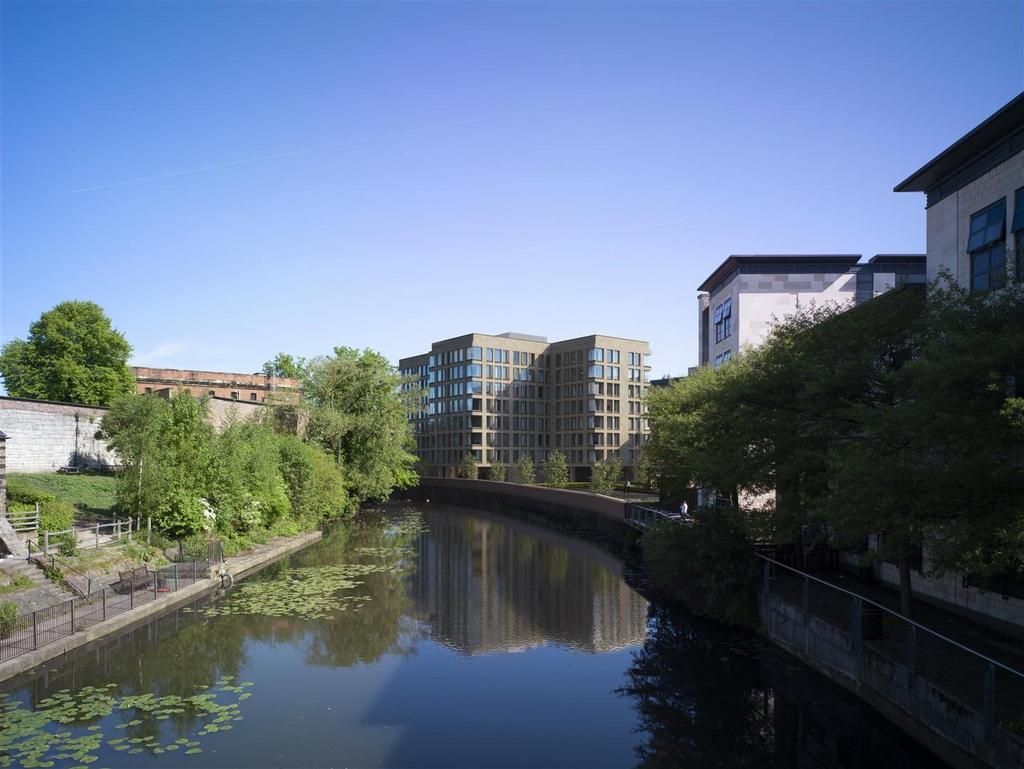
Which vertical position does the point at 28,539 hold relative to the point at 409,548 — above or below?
above

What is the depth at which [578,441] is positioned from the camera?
10738 centimetres

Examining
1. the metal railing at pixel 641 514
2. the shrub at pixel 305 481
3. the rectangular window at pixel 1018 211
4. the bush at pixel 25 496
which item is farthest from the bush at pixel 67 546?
the rectangular window at pixel 1018 211

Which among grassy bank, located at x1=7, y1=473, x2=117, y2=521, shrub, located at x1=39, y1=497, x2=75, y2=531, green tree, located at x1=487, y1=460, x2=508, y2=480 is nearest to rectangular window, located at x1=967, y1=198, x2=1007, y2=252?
shrub, located at x1=39, y1=497, x2=75, y2=531

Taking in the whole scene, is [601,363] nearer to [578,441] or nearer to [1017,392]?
[578,441]

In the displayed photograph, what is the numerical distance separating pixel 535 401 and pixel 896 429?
97033mm

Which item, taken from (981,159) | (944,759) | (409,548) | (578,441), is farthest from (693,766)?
(578,441)

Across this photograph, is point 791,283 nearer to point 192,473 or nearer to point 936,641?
point 936,641

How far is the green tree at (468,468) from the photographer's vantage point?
326 feet

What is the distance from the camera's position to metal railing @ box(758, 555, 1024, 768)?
12117 mm

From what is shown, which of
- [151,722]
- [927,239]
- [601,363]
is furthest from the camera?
[601,363]

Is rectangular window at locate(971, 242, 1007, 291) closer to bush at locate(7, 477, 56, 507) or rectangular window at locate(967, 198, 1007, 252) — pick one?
rectangular window at locate(967, 198, 1007, 252)

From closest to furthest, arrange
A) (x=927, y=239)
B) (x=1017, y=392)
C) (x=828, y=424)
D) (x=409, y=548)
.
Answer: (x=1017, y=392) → (x=828, y=424) → (x=927, y=239) → (x=409, y=548)

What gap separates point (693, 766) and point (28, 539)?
2314 centimetres

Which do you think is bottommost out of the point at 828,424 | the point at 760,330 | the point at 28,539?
the point at 28,539
